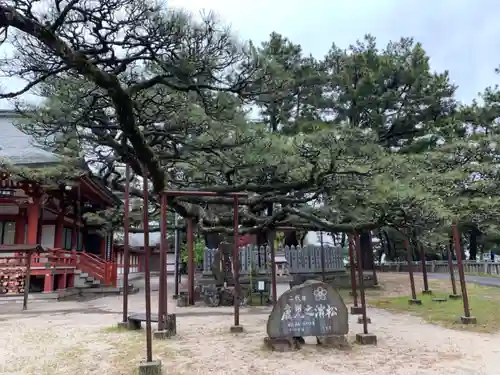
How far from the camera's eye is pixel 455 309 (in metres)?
10.0

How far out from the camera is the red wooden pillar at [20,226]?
16.0 meters

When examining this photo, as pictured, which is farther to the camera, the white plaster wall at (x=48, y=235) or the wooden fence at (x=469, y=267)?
the wooden fence at (x=469, y=267)

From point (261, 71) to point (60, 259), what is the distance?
478 inches

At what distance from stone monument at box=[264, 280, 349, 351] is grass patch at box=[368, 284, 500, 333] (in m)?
3.22

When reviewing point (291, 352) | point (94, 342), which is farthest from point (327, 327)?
point (94, 342)

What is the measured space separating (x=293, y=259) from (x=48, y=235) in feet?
33.3

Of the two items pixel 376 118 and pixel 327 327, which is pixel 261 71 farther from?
pixel 376 118

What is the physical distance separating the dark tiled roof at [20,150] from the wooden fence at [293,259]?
6.33 metres

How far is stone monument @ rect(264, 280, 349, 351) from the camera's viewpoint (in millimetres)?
6051

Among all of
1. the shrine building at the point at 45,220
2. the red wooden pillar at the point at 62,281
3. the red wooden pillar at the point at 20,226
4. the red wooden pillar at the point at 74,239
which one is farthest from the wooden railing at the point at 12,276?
the red wooden pillar at the point at 74,239

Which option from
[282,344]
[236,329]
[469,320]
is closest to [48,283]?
[236,329]

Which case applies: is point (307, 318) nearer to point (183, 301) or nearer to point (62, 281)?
point (183, 301)

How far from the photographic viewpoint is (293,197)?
12289 millimetres

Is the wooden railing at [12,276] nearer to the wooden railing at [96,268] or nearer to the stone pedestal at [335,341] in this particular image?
the wooden railing at [96,268]
